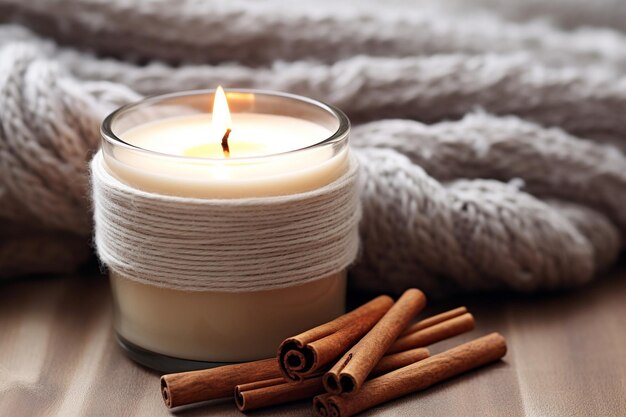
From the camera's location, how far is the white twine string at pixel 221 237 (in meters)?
0.75

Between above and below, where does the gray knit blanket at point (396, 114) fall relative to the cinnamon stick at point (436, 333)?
above

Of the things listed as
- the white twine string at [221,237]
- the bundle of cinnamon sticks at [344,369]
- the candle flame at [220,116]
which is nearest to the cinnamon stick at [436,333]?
the bundle of cinnamon sticks at [344,369]

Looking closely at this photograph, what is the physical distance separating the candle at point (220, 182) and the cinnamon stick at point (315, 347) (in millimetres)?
36

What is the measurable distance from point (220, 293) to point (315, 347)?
10cm

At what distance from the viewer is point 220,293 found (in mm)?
773

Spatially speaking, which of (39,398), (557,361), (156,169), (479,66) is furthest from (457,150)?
(39,398)

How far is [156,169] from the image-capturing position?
0.76 m

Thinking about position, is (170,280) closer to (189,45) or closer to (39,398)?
(39,398)

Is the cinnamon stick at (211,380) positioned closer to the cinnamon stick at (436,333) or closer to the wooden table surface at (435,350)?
the wooden table surface at (435,350)

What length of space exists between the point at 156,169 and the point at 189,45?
346 mm

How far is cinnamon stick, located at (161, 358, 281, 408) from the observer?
75 cm

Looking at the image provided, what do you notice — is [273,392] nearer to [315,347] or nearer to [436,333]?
[315,347]

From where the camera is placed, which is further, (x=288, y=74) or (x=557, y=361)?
(x=288, y=74)

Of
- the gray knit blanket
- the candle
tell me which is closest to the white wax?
the candle
